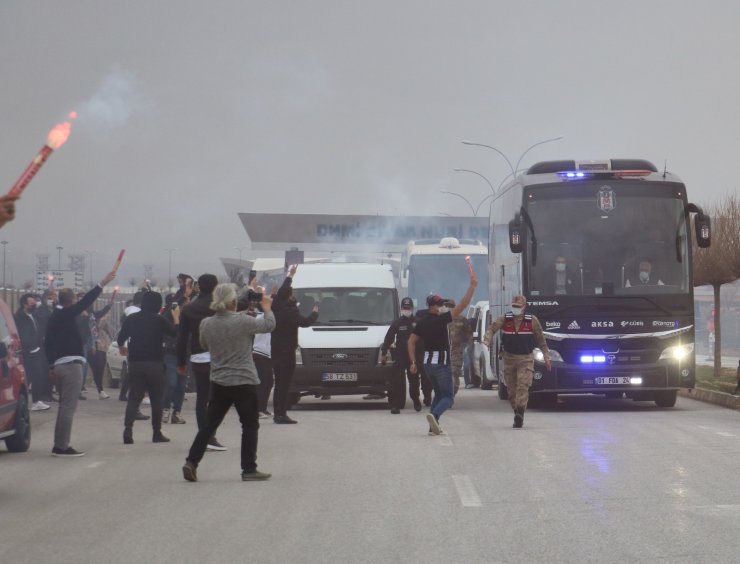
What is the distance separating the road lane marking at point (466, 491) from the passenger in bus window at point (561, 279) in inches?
371

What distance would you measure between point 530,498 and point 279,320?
933 centimetres

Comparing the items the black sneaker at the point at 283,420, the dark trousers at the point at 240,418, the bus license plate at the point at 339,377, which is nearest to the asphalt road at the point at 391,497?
the dark trousers at the point at 240,418

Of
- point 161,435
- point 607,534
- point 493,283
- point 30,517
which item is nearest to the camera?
point 607,534

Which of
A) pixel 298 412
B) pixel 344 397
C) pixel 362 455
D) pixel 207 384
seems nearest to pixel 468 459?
pixel 362 455

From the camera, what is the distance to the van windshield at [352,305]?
24.0m

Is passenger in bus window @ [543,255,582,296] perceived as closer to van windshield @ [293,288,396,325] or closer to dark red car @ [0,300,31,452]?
van windshield @ [293,288,396,325]

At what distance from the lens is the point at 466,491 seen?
38.0 ft

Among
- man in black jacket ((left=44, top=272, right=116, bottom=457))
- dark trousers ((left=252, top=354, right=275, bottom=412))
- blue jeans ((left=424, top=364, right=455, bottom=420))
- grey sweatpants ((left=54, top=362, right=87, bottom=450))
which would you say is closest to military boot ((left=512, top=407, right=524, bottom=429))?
blue jeans ((left=424, top=364, right=455, bottom=420))

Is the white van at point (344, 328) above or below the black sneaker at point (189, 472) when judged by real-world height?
above

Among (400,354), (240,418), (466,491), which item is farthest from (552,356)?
(466,491)

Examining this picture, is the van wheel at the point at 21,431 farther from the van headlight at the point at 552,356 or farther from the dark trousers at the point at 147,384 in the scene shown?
the van headlight at the point at 552,356

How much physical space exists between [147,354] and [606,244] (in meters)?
8.31

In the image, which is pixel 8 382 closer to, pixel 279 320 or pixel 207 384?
pixel 207 384

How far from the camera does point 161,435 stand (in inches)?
666
